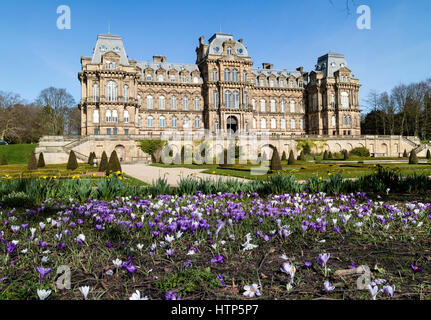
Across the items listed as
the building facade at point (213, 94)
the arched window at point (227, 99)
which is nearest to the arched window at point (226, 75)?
the building facade at point (213, 94)

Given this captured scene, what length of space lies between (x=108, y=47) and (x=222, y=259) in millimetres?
48747

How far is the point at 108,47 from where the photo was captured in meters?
45.1

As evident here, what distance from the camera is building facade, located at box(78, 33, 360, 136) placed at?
42.9 meters

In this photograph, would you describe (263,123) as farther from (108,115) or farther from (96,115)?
(96,115)

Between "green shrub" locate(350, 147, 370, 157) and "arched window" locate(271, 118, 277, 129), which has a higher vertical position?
"arched window" locate(271, 118, 277, 129)

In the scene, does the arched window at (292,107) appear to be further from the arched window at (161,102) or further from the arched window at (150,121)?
the arched window at (150,121)

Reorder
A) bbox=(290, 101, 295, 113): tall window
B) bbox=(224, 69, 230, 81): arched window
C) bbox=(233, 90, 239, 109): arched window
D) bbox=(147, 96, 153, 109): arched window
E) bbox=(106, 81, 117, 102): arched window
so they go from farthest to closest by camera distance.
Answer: bbox=(290, 101, 295, 113): tall window < bbox=(147, 96, 153, 109): arched window < bbox=(233, 90, 239, 109): arched window < bbox=(224, 69, 230, 81): arched window < bbox=(106, 81, 117, 102): arched window

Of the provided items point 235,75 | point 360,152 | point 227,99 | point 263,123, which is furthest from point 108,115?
point 360,152

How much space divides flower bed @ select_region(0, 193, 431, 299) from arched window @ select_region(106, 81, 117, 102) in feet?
135

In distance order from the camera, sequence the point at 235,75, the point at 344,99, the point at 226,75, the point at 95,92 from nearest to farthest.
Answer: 1. the point at 95,92
2. the point at 226,75
3. the point at 235,75
4. the point at 344,99

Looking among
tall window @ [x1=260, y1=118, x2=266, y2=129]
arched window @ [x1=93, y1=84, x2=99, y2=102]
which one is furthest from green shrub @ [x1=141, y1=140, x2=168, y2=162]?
tall window @ [x1=260, y1=118, x2=266, y2=129]

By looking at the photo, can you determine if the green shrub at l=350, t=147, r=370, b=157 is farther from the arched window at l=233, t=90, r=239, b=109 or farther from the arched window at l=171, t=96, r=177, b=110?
the arched window at l=171, t=96, r=177, b=110
